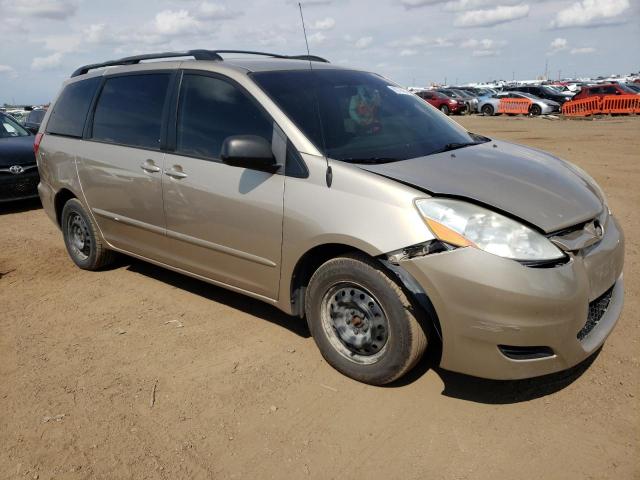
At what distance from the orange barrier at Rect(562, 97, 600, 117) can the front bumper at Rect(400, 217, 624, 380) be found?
29.3 m

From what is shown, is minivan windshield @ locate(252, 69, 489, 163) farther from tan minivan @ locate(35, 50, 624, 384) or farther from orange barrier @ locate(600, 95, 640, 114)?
orange barrier @ locate(600, 95, 640, 114)

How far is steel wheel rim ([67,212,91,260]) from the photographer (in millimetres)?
5340

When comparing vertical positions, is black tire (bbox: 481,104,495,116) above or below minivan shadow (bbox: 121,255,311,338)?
below

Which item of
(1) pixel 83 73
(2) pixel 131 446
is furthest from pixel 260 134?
(1) pixel 83 73

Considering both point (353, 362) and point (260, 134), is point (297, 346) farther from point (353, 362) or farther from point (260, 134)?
point (260, 134)

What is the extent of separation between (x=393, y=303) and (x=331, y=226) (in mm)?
539

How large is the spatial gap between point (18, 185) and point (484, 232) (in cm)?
753

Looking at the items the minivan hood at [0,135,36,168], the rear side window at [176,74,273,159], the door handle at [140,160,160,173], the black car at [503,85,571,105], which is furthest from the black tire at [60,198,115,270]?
the black car at [503,85,571,105]

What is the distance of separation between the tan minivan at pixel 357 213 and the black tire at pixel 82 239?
0.36 metres

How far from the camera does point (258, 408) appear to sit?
3.16 m

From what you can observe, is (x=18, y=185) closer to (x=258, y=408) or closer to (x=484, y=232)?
(x=258, y=408)

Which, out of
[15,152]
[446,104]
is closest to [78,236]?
[15,152]

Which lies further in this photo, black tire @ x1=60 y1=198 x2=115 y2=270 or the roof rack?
black tire @ x1=60 y1=198 x2=115 y2=270

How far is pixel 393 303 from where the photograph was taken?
9.95ft
